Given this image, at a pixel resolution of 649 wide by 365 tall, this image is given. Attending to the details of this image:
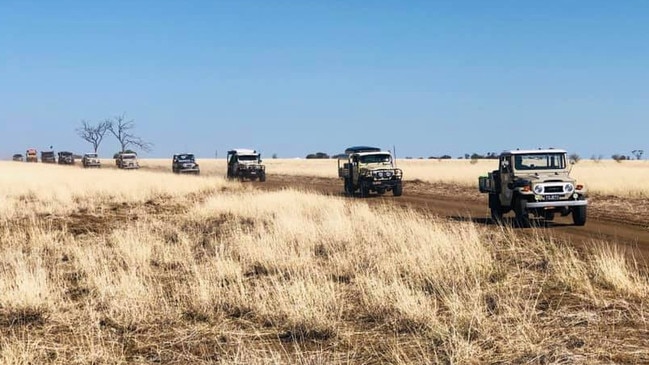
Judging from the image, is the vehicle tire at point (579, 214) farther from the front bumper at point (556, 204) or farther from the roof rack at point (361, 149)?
the roof rack at point (361, 149)

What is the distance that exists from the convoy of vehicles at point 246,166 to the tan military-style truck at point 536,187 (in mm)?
29905

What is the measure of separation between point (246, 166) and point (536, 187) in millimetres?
32676

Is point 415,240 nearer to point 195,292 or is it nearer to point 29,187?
point 195,292

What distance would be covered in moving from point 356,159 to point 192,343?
26.0 m

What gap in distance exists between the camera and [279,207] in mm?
20641

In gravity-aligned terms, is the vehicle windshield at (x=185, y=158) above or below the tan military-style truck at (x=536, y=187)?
above

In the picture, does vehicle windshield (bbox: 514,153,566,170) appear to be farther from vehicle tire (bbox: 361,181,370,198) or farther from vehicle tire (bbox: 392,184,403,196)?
vehicle tire (bbox: 361,181,370,198)

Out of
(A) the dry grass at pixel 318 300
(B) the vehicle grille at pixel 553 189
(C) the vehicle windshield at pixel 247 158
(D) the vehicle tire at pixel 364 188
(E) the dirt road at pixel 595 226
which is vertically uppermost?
(C) the vehicle windshield at pixel 247 158

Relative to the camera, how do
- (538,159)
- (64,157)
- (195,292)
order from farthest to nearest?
(64,157) < (538,159) < (195,292)

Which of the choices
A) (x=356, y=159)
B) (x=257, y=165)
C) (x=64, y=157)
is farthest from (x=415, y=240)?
(x=64, y=157)

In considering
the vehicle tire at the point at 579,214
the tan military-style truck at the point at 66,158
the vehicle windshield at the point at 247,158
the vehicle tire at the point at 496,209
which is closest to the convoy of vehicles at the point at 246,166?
the vehicle windshield at the point at 247,158

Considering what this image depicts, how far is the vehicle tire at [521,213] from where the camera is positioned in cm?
1609

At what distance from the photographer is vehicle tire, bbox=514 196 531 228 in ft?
52.8

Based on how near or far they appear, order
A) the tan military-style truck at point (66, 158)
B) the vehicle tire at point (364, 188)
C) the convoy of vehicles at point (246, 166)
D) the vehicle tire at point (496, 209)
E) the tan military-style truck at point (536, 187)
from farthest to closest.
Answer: the tan military-style truck at point (66, 158), the convoy of vehicles at point (246, 166), the vehicle tire at point (364, 188), the vehicle tire at point (496, 209), the tan military-style truck at point (536, 187)
